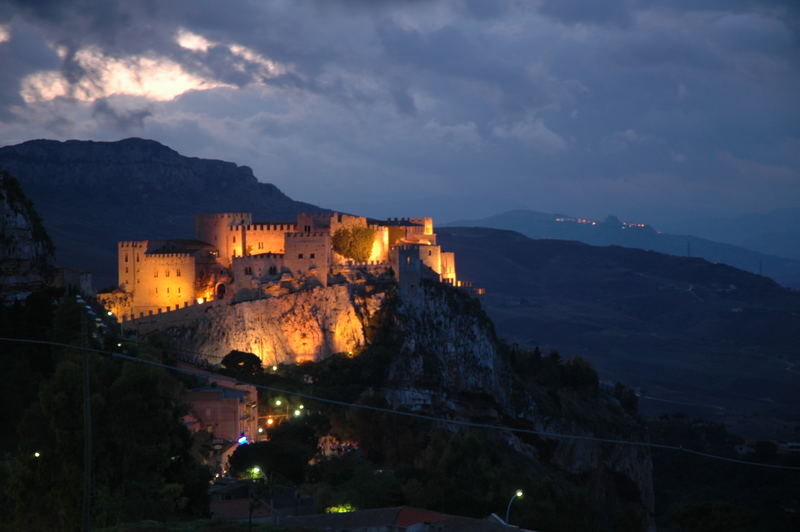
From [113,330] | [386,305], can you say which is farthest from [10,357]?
[386,305]

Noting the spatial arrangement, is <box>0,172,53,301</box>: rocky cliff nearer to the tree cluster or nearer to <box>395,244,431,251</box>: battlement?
the tree cluster

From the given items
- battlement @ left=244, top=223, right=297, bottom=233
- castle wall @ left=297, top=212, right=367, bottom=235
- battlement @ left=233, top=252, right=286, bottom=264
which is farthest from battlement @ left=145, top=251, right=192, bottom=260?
castle wall @ left=297, top=212, right=367, bottom=235

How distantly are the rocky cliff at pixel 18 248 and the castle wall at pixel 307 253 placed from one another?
16.4 m

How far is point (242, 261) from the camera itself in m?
64.4

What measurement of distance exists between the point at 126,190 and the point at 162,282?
113m

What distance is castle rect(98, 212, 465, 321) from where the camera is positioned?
62594 mm

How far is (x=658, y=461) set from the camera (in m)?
96.1

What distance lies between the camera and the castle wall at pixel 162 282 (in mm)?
62344

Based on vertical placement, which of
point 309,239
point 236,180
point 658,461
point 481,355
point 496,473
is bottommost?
point 658,461

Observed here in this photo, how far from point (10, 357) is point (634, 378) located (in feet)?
374

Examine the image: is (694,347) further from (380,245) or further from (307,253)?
(307,253)

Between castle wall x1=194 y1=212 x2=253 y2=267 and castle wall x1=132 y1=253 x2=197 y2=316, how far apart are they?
4568mm

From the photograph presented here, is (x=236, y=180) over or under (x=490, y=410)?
over

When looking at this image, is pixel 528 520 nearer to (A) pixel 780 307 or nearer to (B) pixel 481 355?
(B) pixel 481 355
